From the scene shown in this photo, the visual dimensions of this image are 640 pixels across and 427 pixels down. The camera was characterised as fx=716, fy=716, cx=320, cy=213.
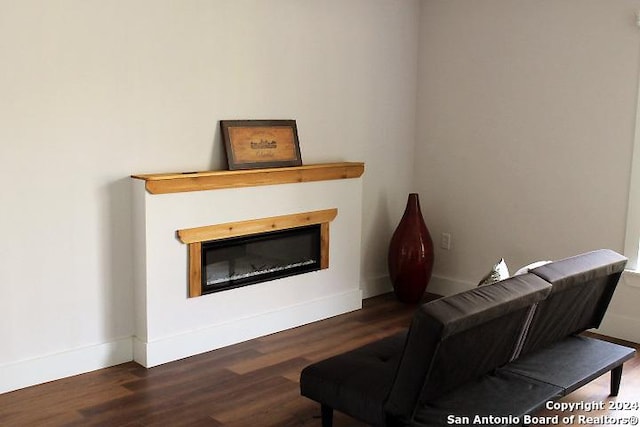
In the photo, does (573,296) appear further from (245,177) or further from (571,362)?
(245,177)

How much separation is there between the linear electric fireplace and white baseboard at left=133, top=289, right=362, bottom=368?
0.23 m

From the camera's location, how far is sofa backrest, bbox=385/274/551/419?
2.47 meters

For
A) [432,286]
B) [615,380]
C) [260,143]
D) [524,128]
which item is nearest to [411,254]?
[432,286]

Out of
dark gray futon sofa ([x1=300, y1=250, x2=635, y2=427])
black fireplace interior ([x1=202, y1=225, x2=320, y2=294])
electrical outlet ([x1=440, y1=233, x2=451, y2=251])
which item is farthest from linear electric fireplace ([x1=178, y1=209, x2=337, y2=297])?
dark gray futon sofa ([x1=300, y1=250, x2=635, y2=427])

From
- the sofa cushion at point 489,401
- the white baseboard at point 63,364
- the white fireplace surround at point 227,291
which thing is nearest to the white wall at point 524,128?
the white fireplace surround at point 227,291

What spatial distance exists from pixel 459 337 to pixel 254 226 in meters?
1.94

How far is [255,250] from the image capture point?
→ 14.3 feet

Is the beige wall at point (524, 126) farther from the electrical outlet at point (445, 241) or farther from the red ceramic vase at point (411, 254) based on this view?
the red ceramic vase at point (411, 254)

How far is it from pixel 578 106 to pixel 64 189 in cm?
314

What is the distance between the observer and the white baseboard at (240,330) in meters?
3.90

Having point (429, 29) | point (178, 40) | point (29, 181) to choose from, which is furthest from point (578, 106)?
point (29, 181)

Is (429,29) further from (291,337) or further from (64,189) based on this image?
(64,189)

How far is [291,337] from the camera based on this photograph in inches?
173

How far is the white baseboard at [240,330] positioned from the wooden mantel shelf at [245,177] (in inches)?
32.1
